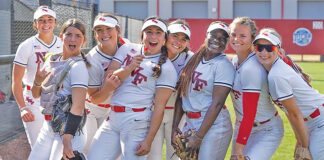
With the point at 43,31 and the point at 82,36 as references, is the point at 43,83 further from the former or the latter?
the point at 43,31

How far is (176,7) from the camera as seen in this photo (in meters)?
39.7

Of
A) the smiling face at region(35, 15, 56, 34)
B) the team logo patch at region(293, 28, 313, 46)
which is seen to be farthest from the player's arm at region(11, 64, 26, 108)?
the team logo patch at region(293, 28, 313, 46)

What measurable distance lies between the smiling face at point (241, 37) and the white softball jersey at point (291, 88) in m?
0.32

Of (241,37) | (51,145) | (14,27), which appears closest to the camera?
(51,145)

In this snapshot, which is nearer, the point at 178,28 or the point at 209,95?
the point at 209,95

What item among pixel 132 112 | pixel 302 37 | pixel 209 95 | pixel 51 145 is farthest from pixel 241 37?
pixel 302 37

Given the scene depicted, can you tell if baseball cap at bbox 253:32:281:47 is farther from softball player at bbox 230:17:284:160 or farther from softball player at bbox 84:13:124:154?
softball player at bbox 84:13:124:154

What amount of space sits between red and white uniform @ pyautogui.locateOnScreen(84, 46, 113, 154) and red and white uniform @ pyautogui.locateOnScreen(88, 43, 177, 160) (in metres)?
0.30

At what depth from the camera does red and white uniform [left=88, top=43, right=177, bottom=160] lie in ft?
15.1

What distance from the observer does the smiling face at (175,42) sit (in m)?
4.95

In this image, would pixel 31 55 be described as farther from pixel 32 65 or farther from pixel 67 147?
pixel 67 147

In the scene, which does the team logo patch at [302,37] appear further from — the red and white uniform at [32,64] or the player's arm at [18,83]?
the player's arm at [18,83]

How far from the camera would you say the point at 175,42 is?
4.96 m

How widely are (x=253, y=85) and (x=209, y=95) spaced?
448mm
